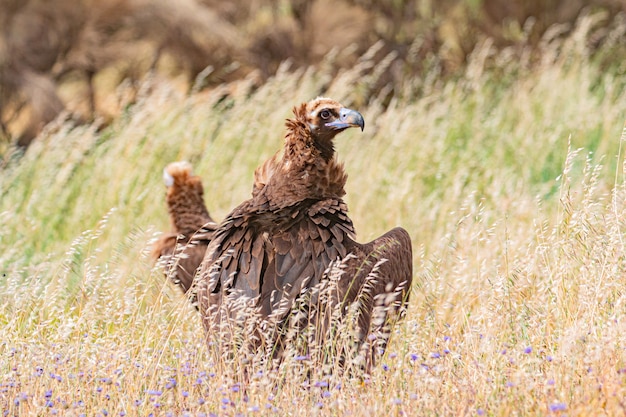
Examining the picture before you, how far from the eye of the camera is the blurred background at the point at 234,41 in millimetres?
9250

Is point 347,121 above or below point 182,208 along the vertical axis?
above

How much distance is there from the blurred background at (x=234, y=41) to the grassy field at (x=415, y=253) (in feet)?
1.51

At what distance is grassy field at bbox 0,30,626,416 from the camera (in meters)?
3.32

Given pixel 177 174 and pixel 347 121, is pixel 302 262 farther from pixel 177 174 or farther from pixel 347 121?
pixel 177 174

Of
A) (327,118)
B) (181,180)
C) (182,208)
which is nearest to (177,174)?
(181,180)

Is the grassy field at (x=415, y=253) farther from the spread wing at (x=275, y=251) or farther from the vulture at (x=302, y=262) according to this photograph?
the spread wing at (x=275, y=251)

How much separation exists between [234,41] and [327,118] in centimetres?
640

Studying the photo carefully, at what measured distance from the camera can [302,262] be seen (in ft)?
13.4

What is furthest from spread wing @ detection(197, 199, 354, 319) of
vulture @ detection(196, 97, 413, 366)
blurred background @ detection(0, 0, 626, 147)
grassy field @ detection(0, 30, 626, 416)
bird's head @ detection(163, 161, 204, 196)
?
blurred background @ detection(0, 0, 626, 147)

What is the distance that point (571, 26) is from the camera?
12.3 meters

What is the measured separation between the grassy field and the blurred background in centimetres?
46

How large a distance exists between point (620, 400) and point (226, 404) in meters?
1.30

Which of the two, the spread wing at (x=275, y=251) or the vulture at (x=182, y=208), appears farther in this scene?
the vulture at (x=182, y=208)

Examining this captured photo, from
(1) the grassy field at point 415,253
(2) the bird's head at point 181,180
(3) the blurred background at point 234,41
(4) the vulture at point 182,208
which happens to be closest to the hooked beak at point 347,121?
(1) the grassy field at point 415,253
